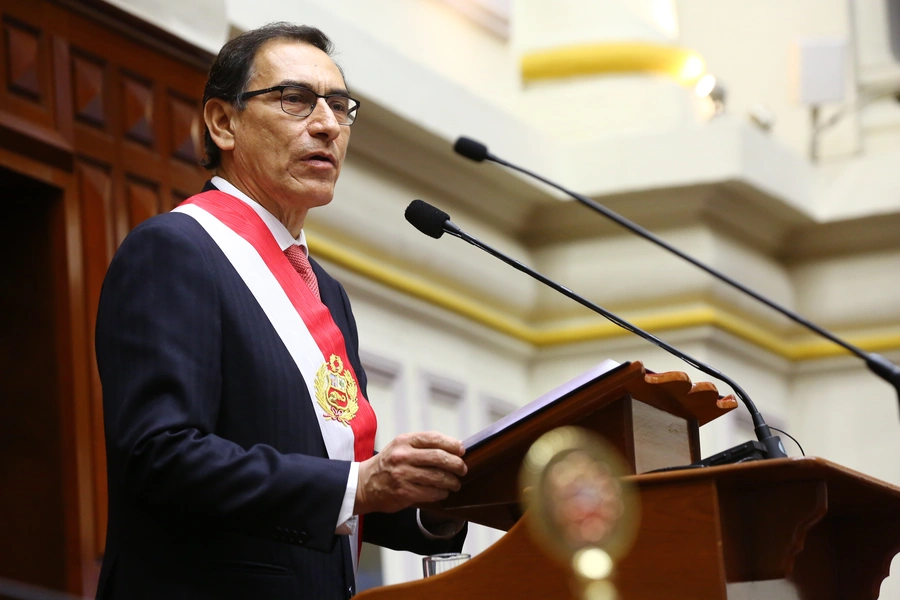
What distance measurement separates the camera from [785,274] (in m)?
6.68

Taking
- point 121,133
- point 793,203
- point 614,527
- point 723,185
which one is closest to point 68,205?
point 121,133

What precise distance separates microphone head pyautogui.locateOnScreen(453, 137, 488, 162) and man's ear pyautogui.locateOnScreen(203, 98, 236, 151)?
100cm

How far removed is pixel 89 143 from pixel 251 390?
195 centimetres

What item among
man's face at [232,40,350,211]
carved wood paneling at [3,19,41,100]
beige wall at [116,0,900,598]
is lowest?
man's face at [232,40,350,211]

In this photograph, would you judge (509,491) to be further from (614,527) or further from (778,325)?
(778,325)

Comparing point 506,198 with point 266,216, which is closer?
point 266,216

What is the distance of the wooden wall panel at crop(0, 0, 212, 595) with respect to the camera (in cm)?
383

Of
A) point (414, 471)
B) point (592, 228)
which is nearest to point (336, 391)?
point (414, 471)

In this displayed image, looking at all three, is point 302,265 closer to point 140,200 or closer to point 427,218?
point 427,218

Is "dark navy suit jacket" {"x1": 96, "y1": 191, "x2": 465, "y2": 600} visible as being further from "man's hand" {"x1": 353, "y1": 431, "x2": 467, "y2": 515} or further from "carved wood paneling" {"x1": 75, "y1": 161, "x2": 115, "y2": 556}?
"carved wood paneling" {"x1": 75, "y1": 161, "x2": 115, "y2": 556}

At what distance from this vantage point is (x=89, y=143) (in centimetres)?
410

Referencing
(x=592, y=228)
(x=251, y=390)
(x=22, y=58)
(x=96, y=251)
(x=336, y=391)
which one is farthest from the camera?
(x=592, y=228)

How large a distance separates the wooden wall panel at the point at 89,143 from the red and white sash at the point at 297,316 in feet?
4.52


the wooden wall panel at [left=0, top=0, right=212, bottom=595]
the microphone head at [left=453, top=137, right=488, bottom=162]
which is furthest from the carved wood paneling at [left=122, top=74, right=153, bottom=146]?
the microphone head at [left=453, top=137, right=488, bottom=162]
